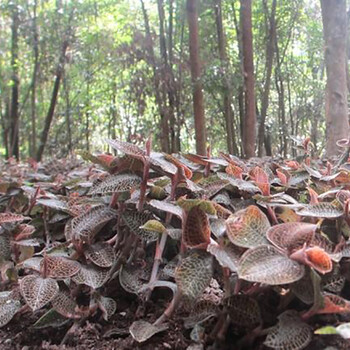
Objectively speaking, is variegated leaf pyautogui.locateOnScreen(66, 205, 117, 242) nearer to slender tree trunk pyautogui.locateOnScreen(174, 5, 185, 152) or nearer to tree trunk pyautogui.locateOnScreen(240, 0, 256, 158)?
tree trunk pyautogui.locateOnScreen(240, 0, 256, 158)

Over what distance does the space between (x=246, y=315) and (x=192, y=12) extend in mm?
5607

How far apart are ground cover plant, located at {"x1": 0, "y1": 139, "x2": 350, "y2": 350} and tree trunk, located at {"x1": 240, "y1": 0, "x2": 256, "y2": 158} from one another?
4.80 meters

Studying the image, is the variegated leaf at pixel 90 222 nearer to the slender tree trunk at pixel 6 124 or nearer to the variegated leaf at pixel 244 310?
the variegated leaf at pixel 244 310

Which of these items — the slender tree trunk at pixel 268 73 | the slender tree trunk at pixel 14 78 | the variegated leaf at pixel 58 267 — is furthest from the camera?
the slender tree trunk at pixel 14 78

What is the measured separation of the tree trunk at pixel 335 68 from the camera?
3871 millimetres

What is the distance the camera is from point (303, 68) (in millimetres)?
11734

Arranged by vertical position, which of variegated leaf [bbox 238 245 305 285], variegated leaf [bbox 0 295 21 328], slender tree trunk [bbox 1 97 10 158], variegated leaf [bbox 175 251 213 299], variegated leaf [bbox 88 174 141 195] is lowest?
variegated leaf [bbox 0 295 21 328]

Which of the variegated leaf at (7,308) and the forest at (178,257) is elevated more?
the forest at (178,257)

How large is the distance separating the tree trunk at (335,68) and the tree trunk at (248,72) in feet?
5.18

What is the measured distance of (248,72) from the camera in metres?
5.93

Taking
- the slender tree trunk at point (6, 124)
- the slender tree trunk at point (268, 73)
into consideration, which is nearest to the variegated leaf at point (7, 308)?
the slender tree trunk at point (268, 73)

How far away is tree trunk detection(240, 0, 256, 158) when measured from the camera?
570cm

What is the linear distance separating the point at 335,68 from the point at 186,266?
4.02 metres

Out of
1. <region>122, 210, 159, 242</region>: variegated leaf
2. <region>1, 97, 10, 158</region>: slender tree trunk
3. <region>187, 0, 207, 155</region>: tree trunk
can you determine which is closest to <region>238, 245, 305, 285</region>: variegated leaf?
<region>122, 210, 159, 242</region>: variegated leaf
